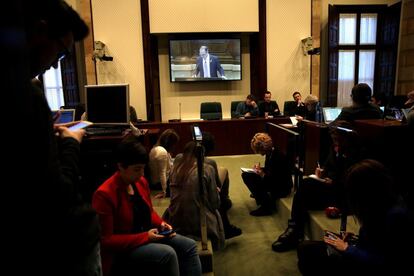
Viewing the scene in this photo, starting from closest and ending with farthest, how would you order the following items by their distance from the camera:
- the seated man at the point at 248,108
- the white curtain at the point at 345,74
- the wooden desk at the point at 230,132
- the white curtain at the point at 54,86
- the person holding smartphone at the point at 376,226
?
the person holding smartphone at the point at 376,226 → the wooden desk at the point at 230,132 → the seated man at the point at 248,108 → the white curtain at the point at 54,86 → the white curtain at the point at 345,74

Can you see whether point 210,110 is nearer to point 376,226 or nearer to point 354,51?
point 354,51

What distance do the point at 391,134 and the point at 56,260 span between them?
2.08 meters

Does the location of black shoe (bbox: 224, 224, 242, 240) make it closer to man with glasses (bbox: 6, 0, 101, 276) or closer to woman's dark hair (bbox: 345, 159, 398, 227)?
woman's dark hair (bbox: 345, 159, 398, 227)

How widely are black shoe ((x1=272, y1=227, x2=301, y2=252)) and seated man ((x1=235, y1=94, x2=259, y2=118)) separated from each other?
3.56m

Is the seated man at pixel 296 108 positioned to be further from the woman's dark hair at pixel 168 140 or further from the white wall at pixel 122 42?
the woman's dark hair at pixel 168 140

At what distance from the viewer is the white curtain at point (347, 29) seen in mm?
6754

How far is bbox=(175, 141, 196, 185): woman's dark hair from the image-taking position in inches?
80.8

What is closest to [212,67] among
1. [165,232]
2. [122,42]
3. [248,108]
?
[248,108]

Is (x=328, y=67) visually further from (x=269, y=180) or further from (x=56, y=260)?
(x=56, y=260)

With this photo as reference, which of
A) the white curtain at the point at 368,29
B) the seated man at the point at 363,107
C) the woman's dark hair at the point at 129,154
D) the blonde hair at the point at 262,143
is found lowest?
the blonde hair at the point at 262,143

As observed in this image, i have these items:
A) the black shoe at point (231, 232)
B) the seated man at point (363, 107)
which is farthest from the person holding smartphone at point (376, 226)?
the seated man at point (363, 107)

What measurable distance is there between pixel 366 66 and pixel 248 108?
3002 mm

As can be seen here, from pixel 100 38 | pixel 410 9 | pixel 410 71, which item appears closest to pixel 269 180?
pixel 100 38

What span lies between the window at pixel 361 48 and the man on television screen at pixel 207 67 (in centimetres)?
234
